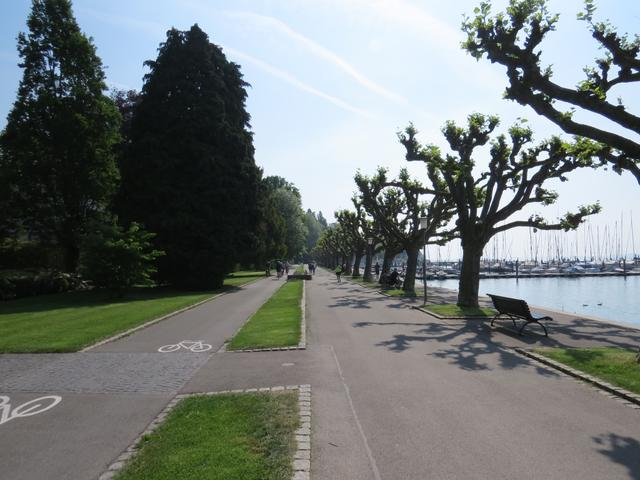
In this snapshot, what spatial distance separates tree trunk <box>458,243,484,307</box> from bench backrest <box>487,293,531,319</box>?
Result: 17.1 feet

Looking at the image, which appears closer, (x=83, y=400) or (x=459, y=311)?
(x=83, y=400)

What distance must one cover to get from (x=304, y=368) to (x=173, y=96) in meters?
30.6

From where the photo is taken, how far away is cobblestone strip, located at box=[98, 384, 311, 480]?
16.4 ft

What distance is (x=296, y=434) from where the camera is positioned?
19.4 feet

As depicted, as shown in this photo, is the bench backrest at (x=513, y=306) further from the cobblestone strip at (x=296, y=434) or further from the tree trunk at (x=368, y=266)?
the tree trunk at (x=368, y=266)

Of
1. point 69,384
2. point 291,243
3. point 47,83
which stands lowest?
point 69,384

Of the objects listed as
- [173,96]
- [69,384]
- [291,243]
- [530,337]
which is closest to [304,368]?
[69,384]

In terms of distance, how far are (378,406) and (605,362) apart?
5.45 m

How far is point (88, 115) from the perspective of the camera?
3281 cm

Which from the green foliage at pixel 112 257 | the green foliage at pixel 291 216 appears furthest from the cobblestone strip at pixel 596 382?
the green foliage at pixel 291 216

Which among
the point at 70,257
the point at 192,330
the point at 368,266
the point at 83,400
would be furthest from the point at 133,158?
the point at 83,400

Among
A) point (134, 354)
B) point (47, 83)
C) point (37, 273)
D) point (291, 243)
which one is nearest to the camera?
point (134, 354)

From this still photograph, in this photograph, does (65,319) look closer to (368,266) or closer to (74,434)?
(74,434)

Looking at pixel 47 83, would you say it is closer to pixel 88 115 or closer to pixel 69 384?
pixel 88 115
